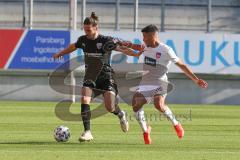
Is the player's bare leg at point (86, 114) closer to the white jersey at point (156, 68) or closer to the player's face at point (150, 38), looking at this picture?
the white jersey at point (156, 68)

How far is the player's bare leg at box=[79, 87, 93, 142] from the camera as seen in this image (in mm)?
15020

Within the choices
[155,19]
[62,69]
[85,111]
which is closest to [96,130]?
[85,111]

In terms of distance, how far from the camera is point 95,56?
15500mm

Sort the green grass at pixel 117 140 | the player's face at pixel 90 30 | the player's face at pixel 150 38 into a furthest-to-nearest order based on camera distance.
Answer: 1. the player's face at pixel 90 30
2. the player's face at pixel 150 38
3. the green grass at pixel 117 140

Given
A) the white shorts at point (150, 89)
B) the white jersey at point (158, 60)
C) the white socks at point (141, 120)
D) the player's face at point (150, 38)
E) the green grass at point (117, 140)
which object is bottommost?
the green grass at point (117, 140)

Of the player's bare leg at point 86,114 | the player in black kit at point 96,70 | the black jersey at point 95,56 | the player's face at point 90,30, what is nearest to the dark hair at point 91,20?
the player's face at point 90,30

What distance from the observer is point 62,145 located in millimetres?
14320

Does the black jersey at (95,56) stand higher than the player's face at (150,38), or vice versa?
the player's face at (150,38)

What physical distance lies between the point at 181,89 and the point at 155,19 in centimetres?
464

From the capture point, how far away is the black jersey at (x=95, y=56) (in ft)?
→ 50.8

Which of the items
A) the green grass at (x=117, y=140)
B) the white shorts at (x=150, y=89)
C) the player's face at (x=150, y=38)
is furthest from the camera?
the white shorts at (x=150, y=89)

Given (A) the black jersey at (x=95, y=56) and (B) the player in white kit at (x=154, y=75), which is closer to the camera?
(B) the player in white kit at (x=154, y=75)

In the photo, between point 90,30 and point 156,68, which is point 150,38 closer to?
point 156,68

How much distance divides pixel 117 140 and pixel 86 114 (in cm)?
91
